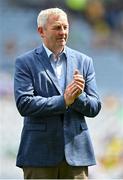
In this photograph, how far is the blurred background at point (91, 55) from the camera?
374 inches

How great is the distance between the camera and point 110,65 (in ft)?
31.6

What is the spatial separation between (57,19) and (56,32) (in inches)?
3.2

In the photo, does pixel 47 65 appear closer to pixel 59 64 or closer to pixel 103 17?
pixel 59 64

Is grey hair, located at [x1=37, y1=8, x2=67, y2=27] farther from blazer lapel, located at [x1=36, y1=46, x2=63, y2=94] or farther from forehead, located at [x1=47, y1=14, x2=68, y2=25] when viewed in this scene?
blazer lapel, located at [x1=36, y1=46, x2=63, y2=94]

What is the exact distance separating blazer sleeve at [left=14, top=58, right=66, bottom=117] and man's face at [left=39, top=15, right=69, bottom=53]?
22cm

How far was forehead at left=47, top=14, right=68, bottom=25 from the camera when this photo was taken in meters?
4.98

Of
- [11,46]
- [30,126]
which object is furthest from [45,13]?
[11,46]

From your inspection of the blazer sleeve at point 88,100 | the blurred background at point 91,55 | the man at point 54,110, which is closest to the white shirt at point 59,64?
the man at point 54,110

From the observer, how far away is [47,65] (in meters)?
5.06

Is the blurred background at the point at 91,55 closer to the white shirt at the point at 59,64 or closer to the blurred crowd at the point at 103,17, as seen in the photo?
the blurred crowd at the point at 103,17

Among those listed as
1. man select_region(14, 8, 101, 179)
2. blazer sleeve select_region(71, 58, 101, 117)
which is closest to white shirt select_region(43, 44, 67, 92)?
man select_region(14, 8, 101, 179)

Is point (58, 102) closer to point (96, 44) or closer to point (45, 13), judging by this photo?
point (45, 13)

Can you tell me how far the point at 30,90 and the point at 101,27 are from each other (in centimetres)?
476

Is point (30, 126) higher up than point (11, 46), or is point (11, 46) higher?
point (11, 46)
